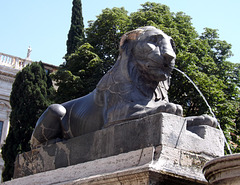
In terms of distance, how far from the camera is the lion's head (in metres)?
5.84

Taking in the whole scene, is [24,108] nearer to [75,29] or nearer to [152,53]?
[75,29]

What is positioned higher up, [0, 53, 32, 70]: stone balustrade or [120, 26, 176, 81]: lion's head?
[0, 53, 32, 70]: stone balustrade

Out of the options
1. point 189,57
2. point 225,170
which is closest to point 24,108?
point 189,57

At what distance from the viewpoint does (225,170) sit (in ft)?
12.8

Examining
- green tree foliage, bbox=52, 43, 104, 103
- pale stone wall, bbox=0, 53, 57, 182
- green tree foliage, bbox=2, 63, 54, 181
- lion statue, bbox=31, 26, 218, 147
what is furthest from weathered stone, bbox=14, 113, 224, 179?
pale stone wall, bbox=0, 53, 57, 182

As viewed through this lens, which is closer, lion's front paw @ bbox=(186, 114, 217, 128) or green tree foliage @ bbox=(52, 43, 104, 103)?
lion's front paw @ bbox=(186, 114, 217, 128)

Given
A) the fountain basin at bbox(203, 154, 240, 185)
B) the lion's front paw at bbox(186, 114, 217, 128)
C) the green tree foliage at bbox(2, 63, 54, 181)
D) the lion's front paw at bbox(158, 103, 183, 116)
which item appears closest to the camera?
the fountain basin at bbox(203, 154, 240, 185)

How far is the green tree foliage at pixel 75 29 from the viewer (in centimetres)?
2728

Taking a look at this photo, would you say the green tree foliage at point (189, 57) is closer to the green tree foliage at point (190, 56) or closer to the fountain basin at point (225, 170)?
the green tree foliage at point (190, 56)

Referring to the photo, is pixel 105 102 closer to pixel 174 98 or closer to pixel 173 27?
pixel 174 98

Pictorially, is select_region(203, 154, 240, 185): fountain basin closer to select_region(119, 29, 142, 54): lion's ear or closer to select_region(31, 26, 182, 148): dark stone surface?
select_region(31, 26, 182, 148): dark stone surface

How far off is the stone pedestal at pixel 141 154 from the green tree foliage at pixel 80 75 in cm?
1322

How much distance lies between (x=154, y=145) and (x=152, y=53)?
4.71ft

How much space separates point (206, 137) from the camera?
5.33 m
